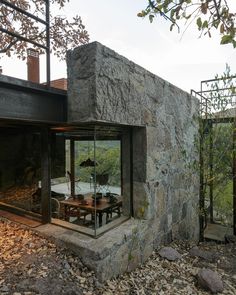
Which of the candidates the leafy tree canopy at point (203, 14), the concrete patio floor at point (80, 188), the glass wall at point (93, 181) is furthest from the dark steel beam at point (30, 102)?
the leafy tree canopy at point (203, 14)

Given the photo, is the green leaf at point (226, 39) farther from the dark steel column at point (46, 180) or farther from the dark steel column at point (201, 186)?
the dark steel column at point (201, 186)

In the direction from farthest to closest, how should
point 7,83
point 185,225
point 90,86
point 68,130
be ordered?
point 185,225 → point 68,130 → point 90,86 → point 7,83

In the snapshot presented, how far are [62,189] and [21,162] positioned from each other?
88cm

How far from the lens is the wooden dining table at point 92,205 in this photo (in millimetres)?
3398

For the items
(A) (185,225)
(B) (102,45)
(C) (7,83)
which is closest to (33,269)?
(C) (7,83)

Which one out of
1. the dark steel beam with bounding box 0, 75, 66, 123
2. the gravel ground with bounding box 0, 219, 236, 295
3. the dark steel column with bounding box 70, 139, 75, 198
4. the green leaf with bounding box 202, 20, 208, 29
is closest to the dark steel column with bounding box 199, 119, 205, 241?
the gravel ground with bounding box 0, 219, 236, 295

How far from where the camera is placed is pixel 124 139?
11.5 feet

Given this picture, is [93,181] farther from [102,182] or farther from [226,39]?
[226,39]

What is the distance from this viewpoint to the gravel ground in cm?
233

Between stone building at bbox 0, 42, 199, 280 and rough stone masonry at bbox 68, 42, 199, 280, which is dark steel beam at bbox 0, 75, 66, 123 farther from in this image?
rough stone masonry at bbox 68, 42, 199, 280

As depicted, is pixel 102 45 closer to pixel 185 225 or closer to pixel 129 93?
pixel 129 93

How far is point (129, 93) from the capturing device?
118 inches

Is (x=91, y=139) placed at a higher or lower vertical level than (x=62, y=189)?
higher

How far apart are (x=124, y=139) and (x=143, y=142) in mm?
286
